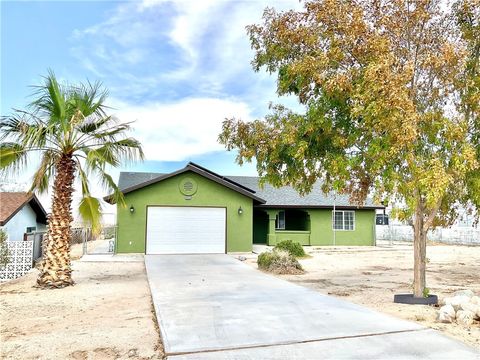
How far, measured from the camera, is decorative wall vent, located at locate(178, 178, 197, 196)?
21.0 metres

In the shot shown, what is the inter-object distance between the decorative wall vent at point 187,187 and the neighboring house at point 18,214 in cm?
723

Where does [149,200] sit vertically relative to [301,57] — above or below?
below

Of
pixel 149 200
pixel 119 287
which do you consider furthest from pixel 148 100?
pixel 119 287

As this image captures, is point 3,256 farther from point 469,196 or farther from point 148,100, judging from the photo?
point 469,196

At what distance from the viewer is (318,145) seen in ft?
30.7

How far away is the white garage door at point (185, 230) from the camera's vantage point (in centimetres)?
2044

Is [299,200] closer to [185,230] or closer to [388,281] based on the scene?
[185,230]

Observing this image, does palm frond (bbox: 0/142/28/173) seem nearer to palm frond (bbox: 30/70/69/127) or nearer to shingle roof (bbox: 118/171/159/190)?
palm frond (bbox: 30/70/69/127)

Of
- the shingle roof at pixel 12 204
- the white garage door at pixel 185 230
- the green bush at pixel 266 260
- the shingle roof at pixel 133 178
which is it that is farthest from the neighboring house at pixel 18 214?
the green bush at pixel 266 260

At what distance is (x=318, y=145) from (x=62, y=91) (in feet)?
23.4

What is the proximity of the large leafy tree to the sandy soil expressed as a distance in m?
4.47

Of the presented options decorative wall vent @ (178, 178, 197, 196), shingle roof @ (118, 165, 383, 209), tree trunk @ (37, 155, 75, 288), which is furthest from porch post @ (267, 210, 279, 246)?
tree trunk @ (37, 155, 75, 288)

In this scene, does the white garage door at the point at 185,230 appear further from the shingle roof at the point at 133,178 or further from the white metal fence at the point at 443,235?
the white metal fence at the point at 443,235

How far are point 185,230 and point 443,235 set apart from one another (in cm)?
2470
